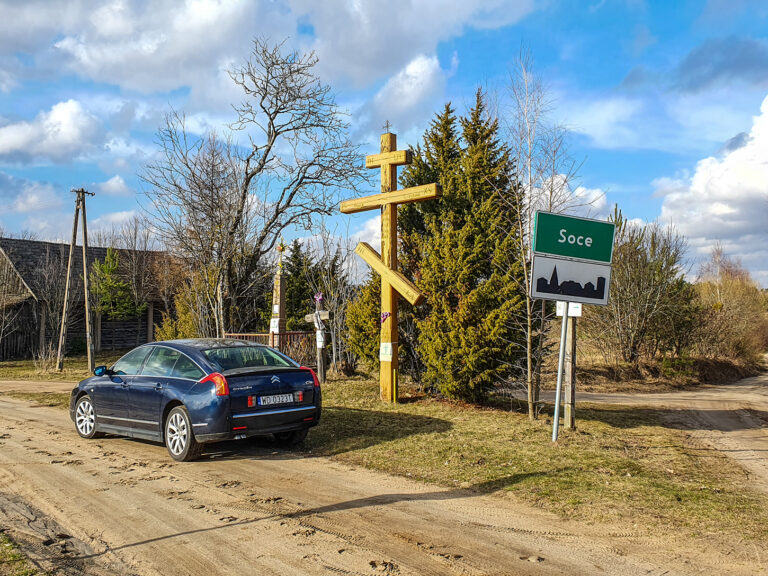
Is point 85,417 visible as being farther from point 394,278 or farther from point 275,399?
point 394,278

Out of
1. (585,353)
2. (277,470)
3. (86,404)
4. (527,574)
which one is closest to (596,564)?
(527,574)

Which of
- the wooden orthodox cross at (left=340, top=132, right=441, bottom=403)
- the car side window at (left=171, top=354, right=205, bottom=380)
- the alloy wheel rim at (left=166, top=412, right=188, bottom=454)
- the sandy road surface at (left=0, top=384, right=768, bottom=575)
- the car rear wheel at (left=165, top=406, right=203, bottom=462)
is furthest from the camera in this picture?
the wooden orthodox cross at (left=340, top=132, right=441, bottom=403)

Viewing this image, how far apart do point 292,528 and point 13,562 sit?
1985 millimetres

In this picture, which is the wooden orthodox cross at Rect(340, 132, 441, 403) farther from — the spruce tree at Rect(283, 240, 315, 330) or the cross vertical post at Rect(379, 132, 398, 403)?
the spruce tree at Rect(283, 240, 315, 330)

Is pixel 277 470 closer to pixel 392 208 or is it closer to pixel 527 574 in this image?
pixel 527 574

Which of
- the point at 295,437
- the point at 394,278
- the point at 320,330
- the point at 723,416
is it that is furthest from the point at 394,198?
the point at 723,416

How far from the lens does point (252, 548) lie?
4.38 meters

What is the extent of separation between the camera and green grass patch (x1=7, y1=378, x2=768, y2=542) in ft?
17.5

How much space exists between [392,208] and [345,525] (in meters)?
7.44

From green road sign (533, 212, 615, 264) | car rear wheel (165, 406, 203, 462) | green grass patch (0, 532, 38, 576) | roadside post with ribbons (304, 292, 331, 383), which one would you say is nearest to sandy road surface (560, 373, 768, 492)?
green road sign (533, 212, 615, 264)

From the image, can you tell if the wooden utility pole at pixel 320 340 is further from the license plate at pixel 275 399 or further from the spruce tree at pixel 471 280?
the license plate at pixel 275 399

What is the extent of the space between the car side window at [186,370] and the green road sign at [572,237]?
4669 millimetres

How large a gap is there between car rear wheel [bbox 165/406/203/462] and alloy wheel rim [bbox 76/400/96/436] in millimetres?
2050

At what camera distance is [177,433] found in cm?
749
